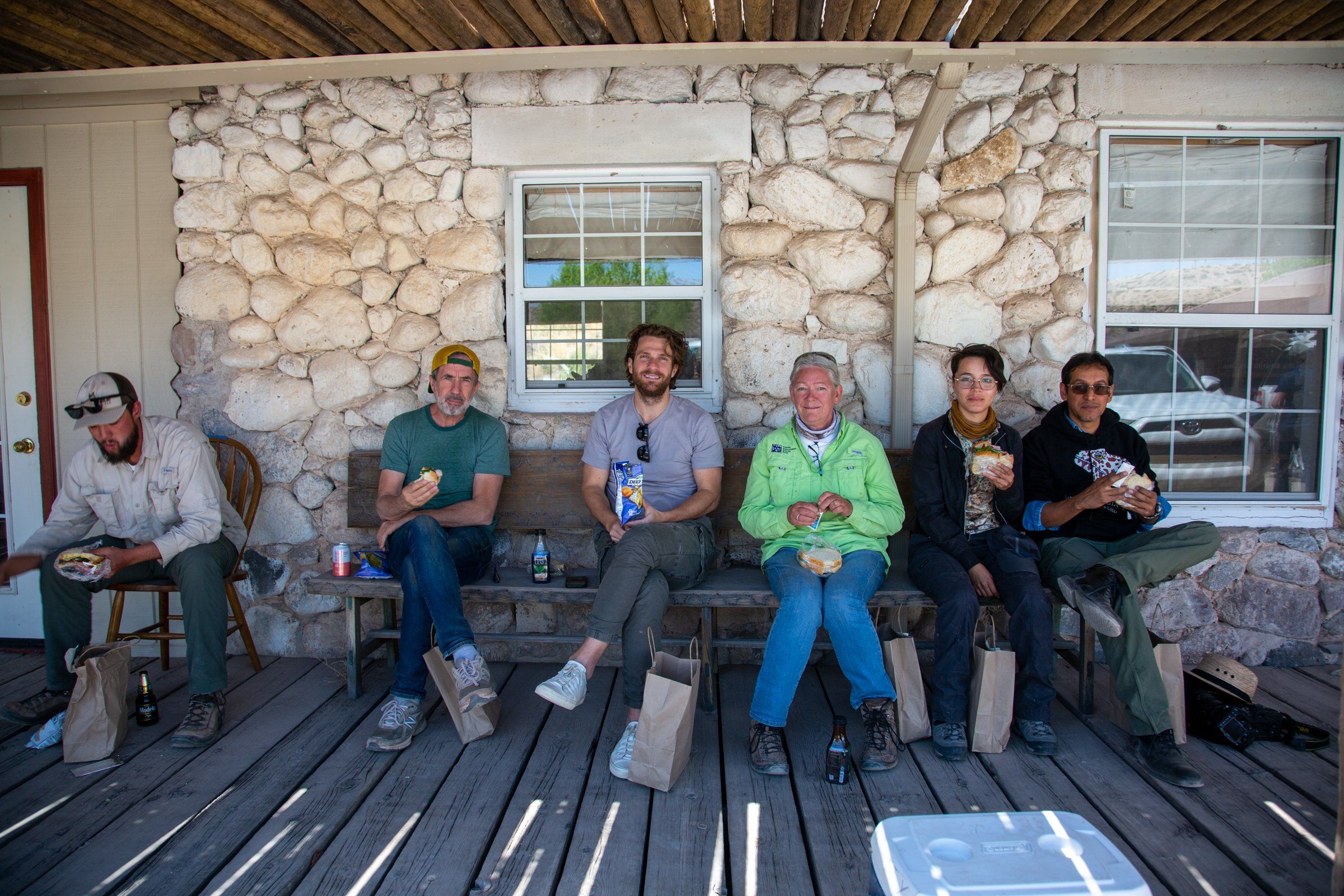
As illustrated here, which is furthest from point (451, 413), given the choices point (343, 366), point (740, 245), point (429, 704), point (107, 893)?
point (107, 893)

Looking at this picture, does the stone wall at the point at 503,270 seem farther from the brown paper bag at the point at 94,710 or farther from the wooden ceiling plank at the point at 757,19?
the brown paper bag at the point at 94,710

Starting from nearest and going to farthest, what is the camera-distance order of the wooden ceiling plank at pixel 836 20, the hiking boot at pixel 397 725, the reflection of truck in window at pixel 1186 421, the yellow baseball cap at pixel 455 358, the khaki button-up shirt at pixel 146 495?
the hiking boot at pixel 397 725 < the wooden ceiling plank at pixel 836 20 < the khaki button-up shirt at pixel 146 495 < the yellow baseball cap at pixel 455 358 < the reflection of truck in window at pixel 1186 421

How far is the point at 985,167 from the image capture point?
372 cm

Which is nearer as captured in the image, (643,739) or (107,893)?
(107,893)

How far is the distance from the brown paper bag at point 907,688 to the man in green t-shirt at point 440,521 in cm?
150

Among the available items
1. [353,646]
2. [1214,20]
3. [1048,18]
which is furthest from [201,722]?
[1214,20]

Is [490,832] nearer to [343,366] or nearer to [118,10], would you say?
[343,366]

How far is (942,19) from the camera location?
313cm

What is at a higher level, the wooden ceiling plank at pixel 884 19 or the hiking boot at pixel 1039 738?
the wooden ceiling plank at pixel 884 19

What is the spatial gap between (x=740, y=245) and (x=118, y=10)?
2706 millimetres

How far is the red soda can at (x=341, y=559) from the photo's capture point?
343 centimetres

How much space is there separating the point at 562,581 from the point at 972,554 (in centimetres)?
172

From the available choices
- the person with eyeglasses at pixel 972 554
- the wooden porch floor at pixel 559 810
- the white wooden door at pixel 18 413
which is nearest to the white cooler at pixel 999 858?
the wooden porch floor at pixel 559 810

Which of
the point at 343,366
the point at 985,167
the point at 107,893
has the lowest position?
the point at 107,893
